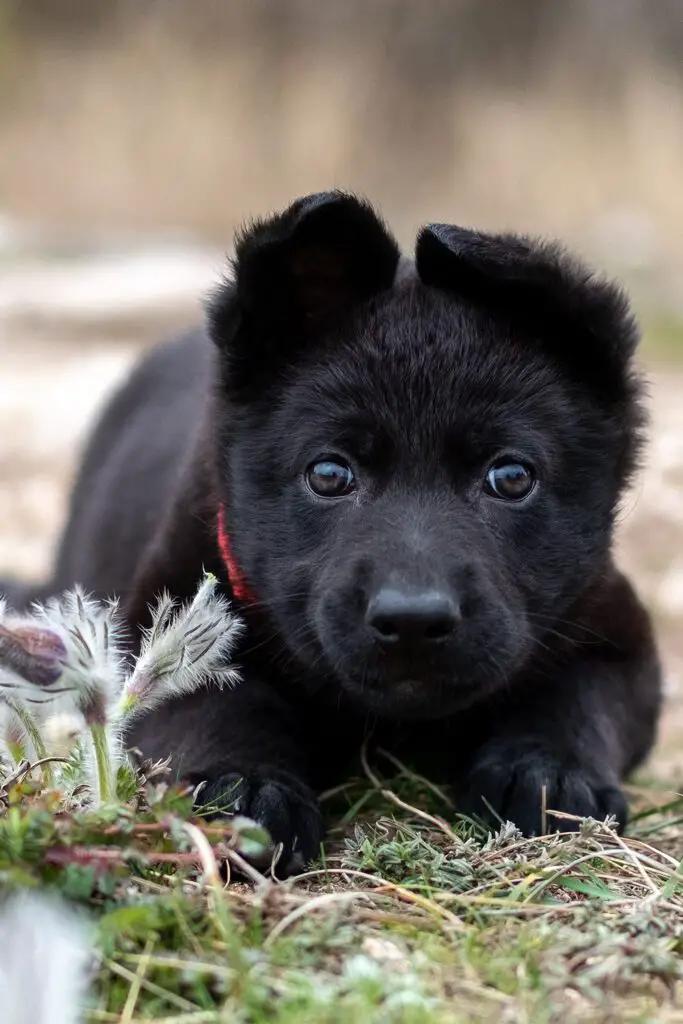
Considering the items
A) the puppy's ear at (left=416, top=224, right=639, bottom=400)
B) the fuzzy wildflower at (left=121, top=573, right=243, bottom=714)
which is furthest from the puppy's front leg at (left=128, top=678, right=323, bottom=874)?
the puppy's ear at (left=416, top=224, right=639, bottom=400)

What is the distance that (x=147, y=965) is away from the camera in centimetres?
170

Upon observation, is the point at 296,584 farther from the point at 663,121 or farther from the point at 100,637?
the point at 663,121

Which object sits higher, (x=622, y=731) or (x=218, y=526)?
(x=218, y=526)

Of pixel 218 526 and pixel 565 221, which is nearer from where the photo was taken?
pixel 218 526

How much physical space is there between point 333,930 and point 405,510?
0.86 meters

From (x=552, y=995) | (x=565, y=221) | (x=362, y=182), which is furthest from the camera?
(x=362, y=182)

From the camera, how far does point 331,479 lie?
2.58 m

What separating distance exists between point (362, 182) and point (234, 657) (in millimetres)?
12857

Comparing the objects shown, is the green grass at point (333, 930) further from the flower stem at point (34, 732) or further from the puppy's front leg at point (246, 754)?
the puppy's front leg at point (246, 754)

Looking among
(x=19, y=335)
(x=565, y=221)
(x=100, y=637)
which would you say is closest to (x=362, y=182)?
(x=565, y=221)

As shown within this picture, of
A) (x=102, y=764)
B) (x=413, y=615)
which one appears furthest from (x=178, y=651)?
(x=413, y=615)

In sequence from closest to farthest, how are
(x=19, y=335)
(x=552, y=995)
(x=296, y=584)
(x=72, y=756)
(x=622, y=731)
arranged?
(x=552, y=995), (x=72, y=756), (x=296, y=584), (x=622, y=731), (x=19, y=335)

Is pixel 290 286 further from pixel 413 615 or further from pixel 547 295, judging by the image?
pixel 413 615

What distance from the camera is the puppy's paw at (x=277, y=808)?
2.32m
